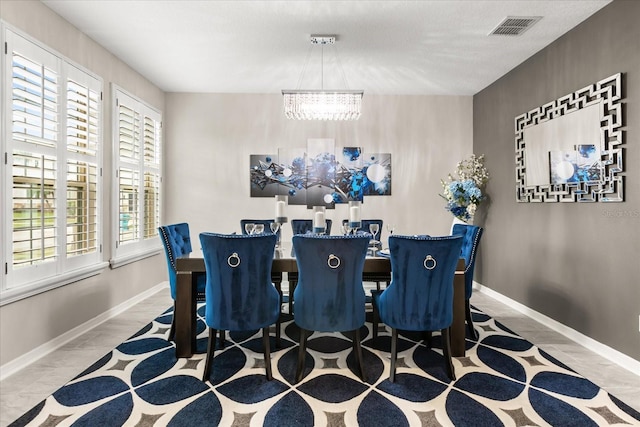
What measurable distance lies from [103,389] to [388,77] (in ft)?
13.1

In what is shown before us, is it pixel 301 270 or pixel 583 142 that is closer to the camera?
pixel 301 270

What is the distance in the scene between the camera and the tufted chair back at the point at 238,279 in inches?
80.8

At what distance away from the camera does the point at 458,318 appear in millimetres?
2473

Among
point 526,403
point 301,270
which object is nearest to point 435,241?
point 301,270

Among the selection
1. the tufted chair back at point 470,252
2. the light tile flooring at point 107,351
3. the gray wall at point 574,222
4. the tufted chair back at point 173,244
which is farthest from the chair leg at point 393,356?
the gray wall at point 574,222

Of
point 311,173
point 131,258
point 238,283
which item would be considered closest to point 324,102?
point 311,173

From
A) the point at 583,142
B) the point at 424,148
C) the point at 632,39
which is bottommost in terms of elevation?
the point at 583,142

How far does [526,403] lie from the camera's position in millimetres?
1953

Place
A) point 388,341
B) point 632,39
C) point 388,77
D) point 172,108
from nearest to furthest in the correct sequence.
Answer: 1. point 632,39
2. point 388,341
3. point 388,77
4. point 172,108

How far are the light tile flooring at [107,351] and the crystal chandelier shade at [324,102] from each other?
2530mm

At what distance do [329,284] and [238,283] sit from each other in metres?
0.56

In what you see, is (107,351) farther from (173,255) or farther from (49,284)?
(173,255)

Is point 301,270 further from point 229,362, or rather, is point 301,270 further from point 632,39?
point 632,39

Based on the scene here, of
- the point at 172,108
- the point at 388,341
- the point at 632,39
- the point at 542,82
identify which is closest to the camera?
the point at 632,39
